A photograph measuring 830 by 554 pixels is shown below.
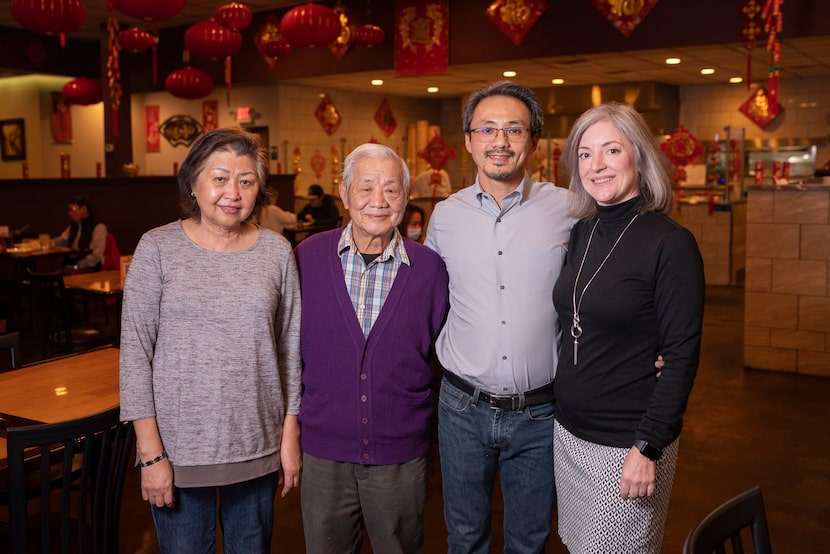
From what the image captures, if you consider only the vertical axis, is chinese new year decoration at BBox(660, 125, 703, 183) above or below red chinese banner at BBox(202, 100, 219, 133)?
below

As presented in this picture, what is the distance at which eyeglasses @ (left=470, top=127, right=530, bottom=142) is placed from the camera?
7.08ft

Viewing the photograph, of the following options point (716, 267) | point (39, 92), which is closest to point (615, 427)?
point (716, 267)

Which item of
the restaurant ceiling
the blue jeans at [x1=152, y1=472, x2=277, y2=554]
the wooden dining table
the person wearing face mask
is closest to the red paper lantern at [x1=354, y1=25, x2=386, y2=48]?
the restaurant ceiling

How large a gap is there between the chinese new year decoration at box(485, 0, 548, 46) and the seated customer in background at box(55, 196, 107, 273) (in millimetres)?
4735

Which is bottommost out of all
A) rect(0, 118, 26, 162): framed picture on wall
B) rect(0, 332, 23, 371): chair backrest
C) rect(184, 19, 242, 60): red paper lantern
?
rect(0, 332, 23, 371): chair backrest

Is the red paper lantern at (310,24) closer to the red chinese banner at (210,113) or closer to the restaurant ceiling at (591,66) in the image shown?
the restaurant ceiling at (591,66)

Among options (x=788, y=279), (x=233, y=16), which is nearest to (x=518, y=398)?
(x=788, y=279)

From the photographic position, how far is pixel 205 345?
1.84 meters

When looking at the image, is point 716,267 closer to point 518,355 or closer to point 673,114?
point 673,114

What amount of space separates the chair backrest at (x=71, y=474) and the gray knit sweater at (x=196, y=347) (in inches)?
6.6

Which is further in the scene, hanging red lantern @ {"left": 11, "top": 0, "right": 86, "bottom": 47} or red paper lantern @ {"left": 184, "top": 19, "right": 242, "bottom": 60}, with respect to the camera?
red paper lantern @ {"left": 184, "top": 19, "right": 242, "bottom": 60}

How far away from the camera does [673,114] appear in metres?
12.2

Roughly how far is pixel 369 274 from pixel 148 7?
4.09 meters

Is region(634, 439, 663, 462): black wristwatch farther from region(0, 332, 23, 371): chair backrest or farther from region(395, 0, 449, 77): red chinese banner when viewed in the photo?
region(395, 0, 449, 77): red chinese banner
